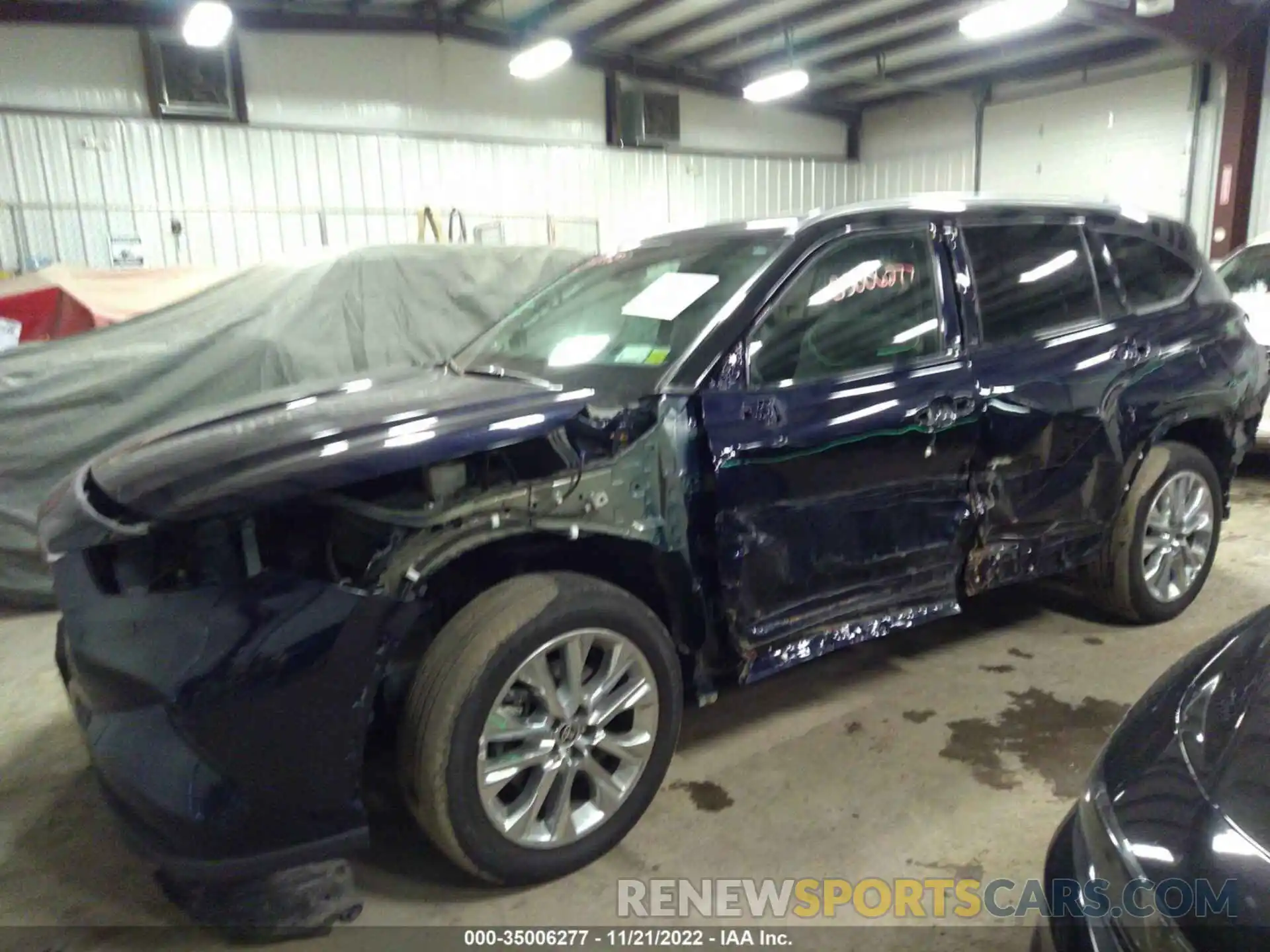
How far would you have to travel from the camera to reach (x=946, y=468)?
2953 mm

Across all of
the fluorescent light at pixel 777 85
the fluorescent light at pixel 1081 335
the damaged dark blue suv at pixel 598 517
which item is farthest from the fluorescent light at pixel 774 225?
the fluorescent light at pixel 777 85

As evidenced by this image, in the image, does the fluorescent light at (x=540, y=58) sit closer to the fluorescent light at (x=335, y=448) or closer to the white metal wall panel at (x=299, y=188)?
the white metal wall panel at (x=299, y=188)

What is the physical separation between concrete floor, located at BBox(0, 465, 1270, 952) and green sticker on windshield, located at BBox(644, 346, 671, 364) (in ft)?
4.25

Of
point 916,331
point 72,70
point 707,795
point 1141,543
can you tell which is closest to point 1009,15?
point 1141,543

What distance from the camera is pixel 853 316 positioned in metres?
2.89

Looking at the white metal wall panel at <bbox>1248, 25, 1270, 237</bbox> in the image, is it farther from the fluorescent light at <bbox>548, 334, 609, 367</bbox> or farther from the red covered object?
the red covered object

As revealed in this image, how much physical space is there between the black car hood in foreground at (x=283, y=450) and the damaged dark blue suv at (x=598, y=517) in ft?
0.04

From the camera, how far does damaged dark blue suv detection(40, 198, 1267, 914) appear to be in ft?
6.44

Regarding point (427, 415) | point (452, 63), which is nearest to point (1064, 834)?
point (427, 415)

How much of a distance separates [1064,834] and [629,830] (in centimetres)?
117

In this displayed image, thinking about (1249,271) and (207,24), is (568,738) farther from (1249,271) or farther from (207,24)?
(207,24)

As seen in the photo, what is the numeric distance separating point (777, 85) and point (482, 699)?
9.59 m

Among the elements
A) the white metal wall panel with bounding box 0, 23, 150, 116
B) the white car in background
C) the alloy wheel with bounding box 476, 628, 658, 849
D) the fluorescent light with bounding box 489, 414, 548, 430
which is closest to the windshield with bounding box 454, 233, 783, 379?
the fluorescent light with bounding box 489, 414, 548, 430

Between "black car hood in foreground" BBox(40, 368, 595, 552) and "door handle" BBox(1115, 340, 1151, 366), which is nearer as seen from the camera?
"black car hood in foreground" BBox(40, 368, 595, 552)
